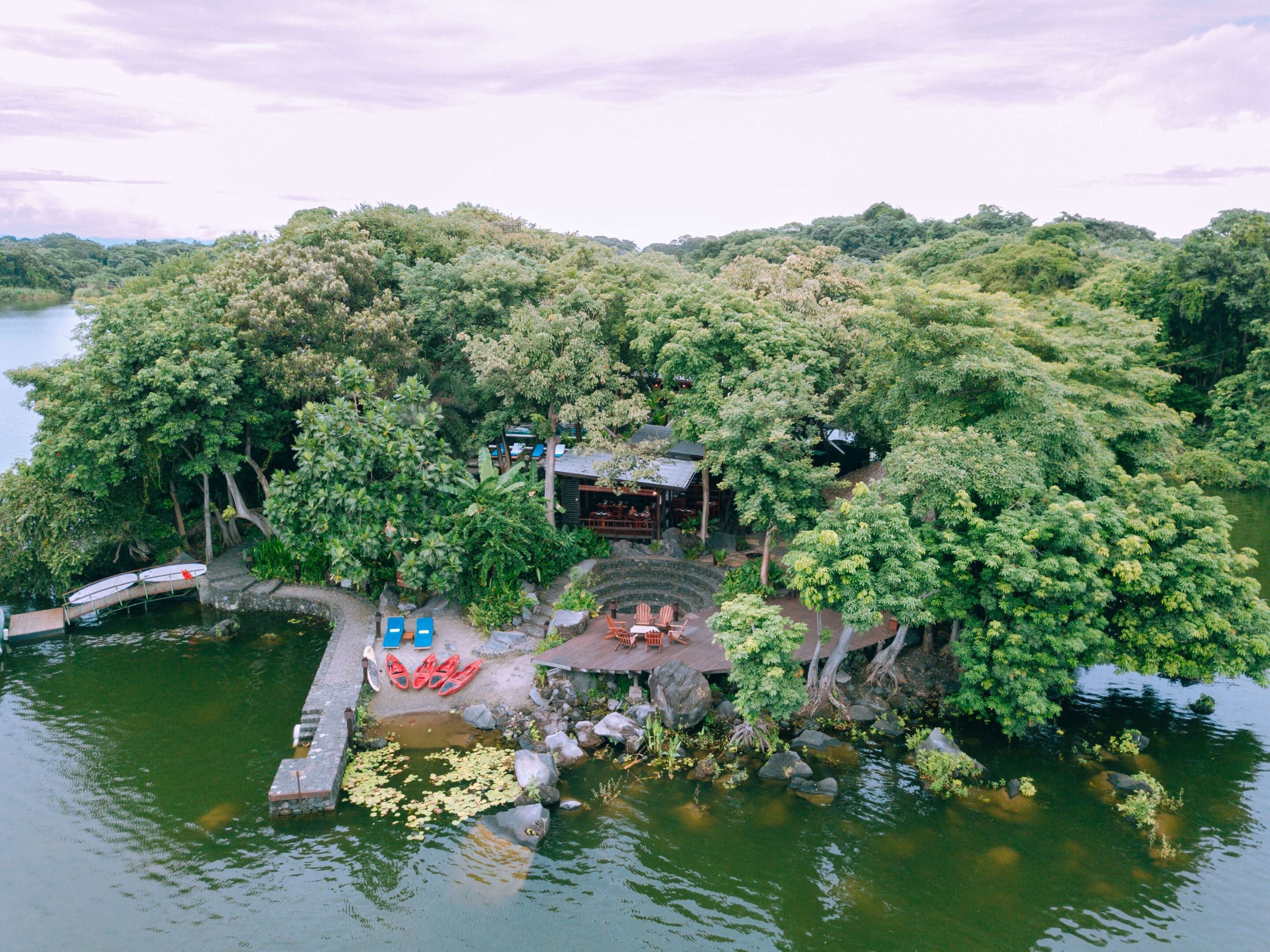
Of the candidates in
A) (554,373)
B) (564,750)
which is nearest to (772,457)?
(554,373)

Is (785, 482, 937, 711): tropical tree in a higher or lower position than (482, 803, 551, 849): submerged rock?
higher

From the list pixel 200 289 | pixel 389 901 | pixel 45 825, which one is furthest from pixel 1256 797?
pixel 200 289

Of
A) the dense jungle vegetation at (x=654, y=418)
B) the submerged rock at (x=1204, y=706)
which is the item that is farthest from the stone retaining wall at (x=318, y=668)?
the submerged rock at (x=1204, y=706)

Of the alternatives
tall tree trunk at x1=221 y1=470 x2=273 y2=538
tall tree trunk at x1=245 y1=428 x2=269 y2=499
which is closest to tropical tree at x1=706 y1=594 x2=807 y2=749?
tall tree trunk at x1=245 y1=428 x2=269 y2=499

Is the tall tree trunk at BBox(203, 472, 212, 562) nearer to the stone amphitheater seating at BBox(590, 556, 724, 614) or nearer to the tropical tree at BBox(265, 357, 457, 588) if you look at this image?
the tropical tree at BBox(265, 357, 457, 588)

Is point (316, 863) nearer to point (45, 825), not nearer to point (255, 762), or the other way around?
point (255, 762)

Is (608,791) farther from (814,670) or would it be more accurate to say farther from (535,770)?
(814,670)

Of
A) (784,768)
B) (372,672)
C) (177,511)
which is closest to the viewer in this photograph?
(784,768)
